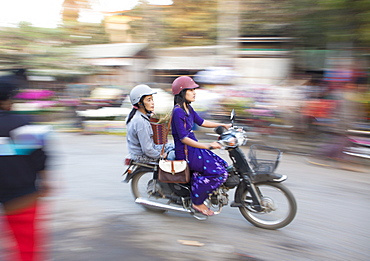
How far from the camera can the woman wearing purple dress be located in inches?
134

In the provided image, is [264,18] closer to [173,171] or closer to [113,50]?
A: [113,50]

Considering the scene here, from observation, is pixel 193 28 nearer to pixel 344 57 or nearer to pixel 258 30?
pixel 258 30

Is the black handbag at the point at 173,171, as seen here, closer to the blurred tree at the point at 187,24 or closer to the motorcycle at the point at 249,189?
the motorcycle at the point at 249,189

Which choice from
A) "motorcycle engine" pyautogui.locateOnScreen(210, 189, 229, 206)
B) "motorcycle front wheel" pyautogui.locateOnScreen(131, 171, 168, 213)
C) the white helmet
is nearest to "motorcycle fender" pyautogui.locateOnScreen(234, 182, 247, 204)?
"motorcycle engine" pyautogui.locateOnScreen(210, 189, 229, 206)

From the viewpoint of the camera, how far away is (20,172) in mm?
2322

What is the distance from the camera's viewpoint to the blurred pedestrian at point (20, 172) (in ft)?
7.45

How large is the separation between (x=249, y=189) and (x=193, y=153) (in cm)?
71

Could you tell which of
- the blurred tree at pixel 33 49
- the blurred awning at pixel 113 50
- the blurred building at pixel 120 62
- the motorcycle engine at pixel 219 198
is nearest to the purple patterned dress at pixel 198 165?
the motorcycle engine at pixel 219 198

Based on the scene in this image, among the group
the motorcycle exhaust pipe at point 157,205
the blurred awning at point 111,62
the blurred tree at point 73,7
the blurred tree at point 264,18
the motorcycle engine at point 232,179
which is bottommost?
the motorcycle exhaust pipe at point 157,205

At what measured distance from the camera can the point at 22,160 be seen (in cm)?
231

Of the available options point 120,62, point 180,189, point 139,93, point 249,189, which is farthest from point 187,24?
point 249,189

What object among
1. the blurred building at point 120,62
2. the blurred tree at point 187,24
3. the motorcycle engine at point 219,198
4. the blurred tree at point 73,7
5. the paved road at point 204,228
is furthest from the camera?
the blurred tree at point 73,7

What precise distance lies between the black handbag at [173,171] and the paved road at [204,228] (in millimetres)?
562

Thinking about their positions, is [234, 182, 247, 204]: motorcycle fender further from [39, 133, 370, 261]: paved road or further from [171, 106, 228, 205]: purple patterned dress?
[39, 133, 370, 261]: paved road
